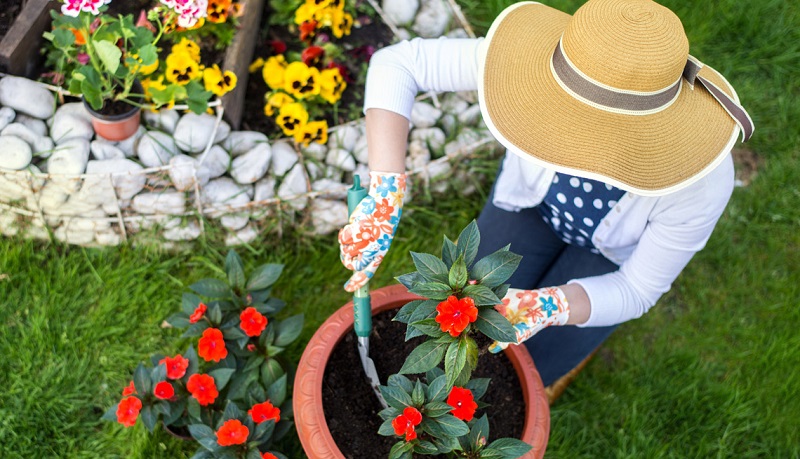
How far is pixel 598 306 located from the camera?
5.36ft

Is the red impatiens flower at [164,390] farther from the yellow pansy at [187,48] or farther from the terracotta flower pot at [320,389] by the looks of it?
the yellow pansy at [187,48]

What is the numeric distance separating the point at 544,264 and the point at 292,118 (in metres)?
0.90

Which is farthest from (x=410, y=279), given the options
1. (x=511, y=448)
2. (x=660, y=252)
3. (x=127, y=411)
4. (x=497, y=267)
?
(x=127, y=411)

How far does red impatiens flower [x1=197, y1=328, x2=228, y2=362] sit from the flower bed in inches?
20.7

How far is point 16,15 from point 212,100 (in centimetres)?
68

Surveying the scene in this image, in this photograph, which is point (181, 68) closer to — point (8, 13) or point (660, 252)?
point (8, 13)

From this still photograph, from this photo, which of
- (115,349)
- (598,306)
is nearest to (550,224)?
(598,306)

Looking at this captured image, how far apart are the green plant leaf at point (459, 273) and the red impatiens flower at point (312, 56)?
4.07 ft

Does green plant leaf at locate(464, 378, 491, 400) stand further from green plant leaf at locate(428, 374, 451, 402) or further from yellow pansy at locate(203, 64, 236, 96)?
yellow pansy at locate(203, 64, 236, 96)

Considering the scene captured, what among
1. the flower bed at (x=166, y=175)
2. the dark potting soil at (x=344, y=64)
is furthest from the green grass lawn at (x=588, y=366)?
the dark potting soil at (x=344, y=64)

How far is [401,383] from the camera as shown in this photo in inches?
57.7

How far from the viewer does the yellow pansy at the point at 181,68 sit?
6.81 feet

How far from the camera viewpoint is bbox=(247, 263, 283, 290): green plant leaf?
78.5 inches

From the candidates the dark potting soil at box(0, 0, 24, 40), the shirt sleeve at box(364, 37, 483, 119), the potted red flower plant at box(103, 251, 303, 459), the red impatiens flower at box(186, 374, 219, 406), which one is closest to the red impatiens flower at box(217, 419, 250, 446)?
the potted red flower plant at box(103, 251, 303, 459)
